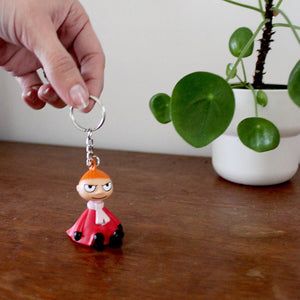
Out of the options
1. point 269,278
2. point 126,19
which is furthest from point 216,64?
point 269,278

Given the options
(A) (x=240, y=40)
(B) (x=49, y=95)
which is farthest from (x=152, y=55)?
(B) (x=49, y=95)

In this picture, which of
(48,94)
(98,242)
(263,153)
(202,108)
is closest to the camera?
(202,108)

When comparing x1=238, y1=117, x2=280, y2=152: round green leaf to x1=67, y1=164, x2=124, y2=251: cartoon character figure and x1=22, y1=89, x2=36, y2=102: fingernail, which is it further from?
x1=22, y1=89, x2=36, y2=102: fingernail

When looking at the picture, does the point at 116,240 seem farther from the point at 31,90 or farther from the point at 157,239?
the point at 31,90

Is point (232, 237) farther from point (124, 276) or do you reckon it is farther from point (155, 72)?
point (155, 72)

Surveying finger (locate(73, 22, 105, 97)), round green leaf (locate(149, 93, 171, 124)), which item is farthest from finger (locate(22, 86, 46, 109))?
round green leaf (locate(149, 93, 171, 124))
